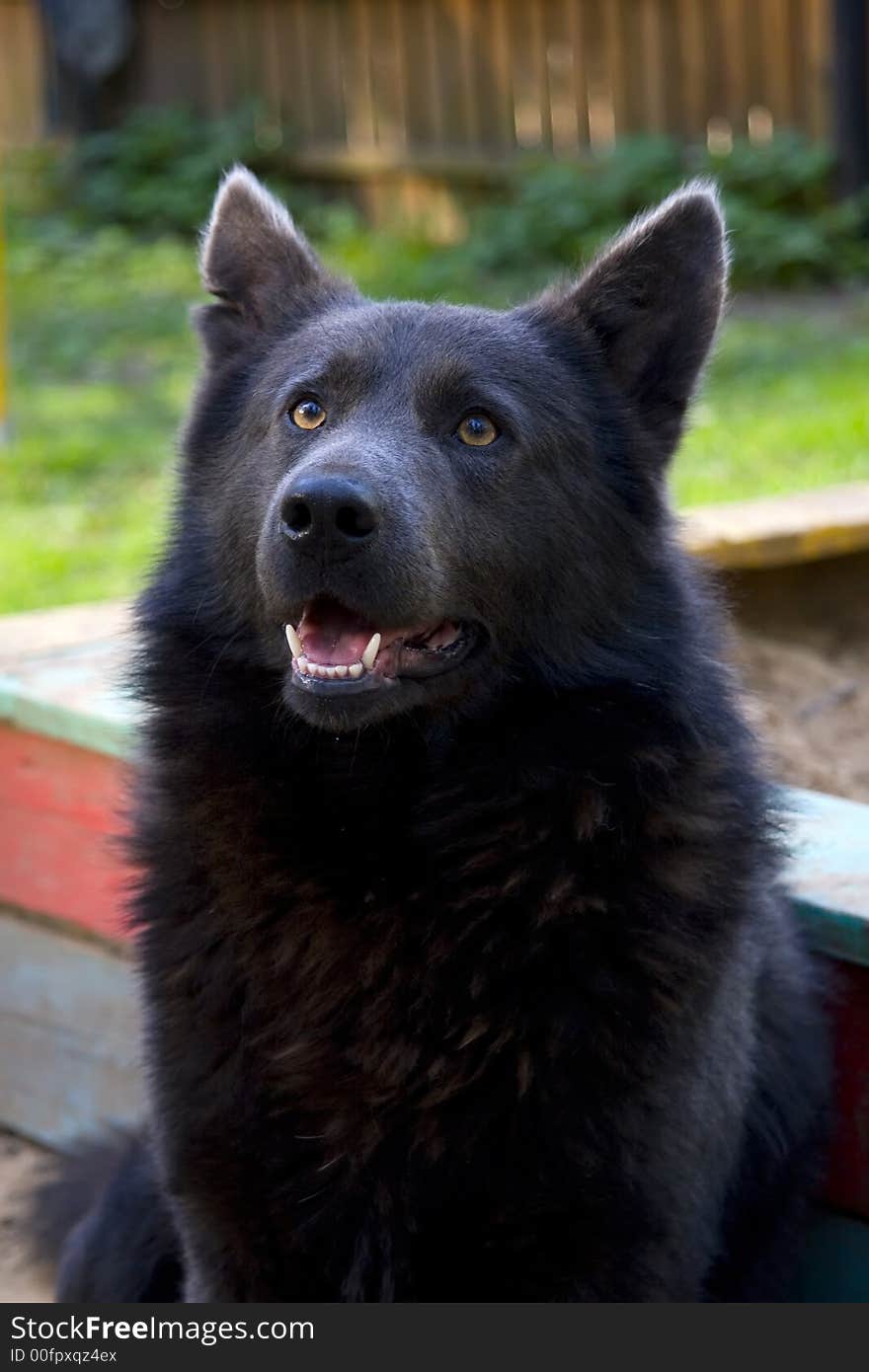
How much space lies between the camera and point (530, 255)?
1054 cm

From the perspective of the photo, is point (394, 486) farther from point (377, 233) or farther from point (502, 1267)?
point (377, 233)

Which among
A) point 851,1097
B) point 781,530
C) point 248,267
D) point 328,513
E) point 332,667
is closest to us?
point 328,513

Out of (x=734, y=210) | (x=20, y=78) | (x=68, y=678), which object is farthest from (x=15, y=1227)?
(x=20, y=78)

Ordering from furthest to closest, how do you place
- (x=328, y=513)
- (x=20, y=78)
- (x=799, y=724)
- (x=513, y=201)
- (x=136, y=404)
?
(x=20, y=78) < (x=513, y=201) < (x=136, y=404) < (x=799, y=724) < (x=328, y=513)

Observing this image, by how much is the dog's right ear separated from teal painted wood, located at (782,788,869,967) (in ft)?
3.93

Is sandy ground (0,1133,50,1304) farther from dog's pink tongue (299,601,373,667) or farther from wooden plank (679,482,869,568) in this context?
wooden plank (679,482,869,568)

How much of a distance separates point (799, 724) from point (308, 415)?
198 centimetres

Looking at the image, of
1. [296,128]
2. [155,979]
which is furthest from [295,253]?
[296,128]

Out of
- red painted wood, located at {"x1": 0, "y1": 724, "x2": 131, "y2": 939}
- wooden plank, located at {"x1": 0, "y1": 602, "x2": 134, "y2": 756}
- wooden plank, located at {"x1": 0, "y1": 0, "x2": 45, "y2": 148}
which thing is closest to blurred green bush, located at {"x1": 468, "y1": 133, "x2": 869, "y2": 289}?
wooden plank, located at {"x1": 0, "y1": 0, "x2": 45, "y2": 148}

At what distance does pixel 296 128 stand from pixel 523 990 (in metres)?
11.0

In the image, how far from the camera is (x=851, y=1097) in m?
2.93

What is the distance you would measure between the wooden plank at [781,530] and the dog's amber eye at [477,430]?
1.69 m

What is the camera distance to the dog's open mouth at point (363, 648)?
2.54 metres

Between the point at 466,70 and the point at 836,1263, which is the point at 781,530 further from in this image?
the point at 466,70
